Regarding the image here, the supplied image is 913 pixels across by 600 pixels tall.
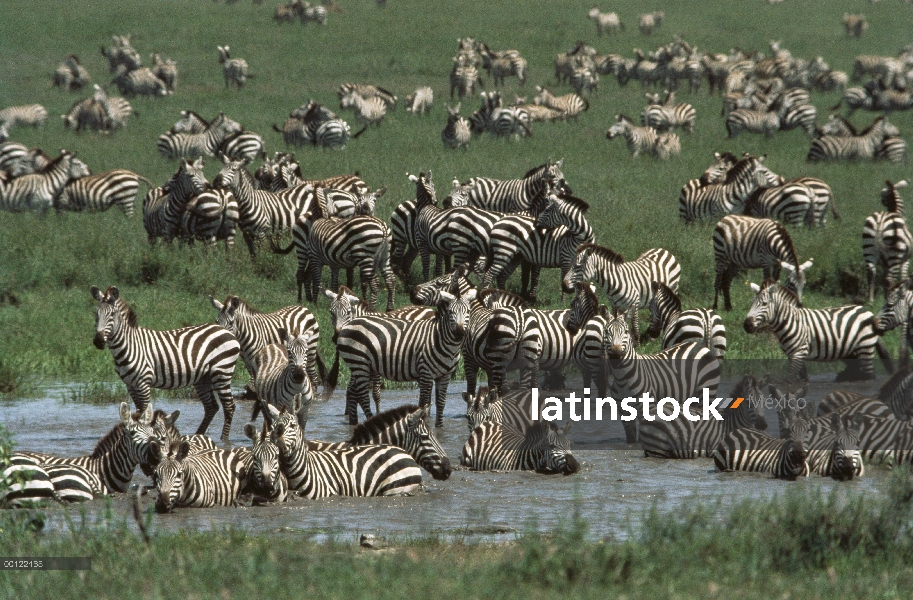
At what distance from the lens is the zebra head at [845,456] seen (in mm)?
10789

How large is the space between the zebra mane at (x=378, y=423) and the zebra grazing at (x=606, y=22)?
5061 centimetres

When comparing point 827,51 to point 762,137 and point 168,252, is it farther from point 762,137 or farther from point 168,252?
point 168,252

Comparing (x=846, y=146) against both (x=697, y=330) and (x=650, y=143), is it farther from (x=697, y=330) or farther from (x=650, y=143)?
(x=697, y=330)

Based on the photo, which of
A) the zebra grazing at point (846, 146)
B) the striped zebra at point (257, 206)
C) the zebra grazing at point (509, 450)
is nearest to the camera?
the zebra grazing at point (509, 450)

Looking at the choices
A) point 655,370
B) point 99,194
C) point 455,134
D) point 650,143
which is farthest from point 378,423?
point 650,143

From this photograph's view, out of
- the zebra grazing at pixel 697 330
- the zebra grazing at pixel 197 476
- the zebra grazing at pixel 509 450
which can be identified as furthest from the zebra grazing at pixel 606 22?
the zebra grazing at pixel 197 476

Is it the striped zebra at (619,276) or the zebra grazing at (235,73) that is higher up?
the zebra grazing at (235,73)

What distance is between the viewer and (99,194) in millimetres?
25516

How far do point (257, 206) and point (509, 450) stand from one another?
465 inches

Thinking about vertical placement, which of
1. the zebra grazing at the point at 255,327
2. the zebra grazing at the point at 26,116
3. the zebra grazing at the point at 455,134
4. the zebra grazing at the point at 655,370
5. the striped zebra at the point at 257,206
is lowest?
the zebra grazing at the point at 655,370

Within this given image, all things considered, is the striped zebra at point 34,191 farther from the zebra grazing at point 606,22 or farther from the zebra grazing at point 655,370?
the zebra grazing at point 606,22

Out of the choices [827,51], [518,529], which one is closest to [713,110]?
[827,51]

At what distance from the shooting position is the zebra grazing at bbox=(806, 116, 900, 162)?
32.8 metres

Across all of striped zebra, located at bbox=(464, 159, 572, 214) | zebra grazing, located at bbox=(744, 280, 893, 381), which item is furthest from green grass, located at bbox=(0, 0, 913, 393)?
zebra grazing, located at bbox=(744, 280, 893, 381)
